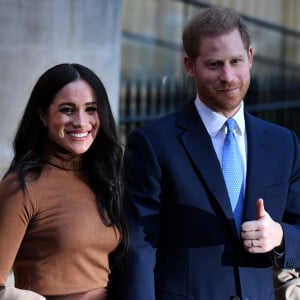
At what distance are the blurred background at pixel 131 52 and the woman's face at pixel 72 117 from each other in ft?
3.38

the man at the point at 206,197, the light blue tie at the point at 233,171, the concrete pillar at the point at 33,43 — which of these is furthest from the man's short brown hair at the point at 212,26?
the concrete pillar at the point at 33,43

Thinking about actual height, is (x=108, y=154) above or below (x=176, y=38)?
below

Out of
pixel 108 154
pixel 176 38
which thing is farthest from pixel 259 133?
pixel 176 38

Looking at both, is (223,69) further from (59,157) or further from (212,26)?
(59,157)

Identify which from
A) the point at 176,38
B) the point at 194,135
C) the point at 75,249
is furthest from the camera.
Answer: the point at 176,38

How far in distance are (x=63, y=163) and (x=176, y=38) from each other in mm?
9434

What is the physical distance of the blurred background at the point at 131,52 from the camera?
236 inches

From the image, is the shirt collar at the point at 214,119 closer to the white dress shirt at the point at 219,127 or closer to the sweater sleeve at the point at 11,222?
the white dress shirt at the point at 219,127

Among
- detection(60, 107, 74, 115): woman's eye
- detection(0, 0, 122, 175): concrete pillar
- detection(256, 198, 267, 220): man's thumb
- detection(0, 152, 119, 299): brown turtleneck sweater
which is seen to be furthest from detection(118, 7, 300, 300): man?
detection(0, 0, 122, 175): concrete pillar

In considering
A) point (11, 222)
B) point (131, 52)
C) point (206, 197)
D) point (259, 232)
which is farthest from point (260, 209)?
point (131, 52)

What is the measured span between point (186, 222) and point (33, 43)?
2.80 metres

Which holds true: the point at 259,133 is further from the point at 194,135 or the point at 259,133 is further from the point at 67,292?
the point at 67,292

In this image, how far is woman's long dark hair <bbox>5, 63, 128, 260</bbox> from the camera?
3.58m

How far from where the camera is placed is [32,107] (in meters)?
3.63
